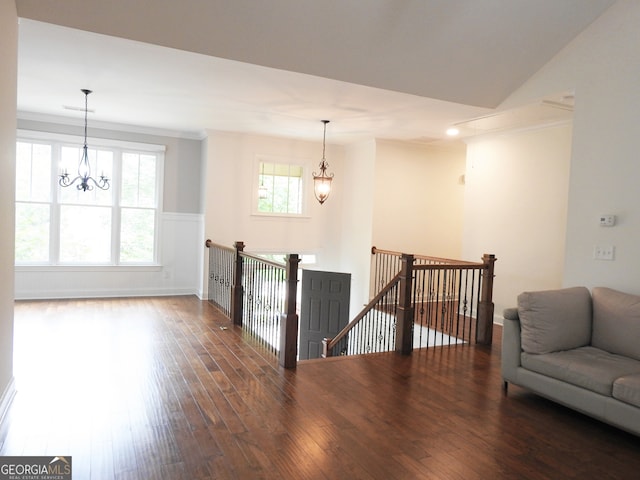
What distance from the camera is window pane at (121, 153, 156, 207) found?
713 cm

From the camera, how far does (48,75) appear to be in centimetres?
461

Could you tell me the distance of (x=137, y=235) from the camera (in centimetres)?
727

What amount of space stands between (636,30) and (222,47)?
3.73 m

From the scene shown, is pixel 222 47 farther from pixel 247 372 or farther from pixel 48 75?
pixel 247 372

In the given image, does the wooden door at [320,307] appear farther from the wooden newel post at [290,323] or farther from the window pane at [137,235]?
the wooden newel post at [290,323]

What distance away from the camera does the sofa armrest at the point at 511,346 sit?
3.52m

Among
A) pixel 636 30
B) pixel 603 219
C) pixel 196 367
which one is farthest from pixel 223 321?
pixel 636 30

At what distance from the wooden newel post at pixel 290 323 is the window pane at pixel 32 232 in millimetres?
4821

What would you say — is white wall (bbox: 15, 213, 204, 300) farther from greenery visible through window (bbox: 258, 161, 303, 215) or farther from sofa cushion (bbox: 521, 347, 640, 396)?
sofa cushion (bbox: 521, 347, 640, 396)

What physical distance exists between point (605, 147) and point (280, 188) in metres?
5.08

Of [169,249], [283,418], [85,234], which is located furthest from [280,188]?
[283,418]

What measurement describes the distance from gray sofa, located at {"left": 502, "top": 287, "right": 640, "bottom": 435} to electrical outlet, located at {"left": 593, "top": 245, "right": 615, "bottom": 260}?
0.46 metres

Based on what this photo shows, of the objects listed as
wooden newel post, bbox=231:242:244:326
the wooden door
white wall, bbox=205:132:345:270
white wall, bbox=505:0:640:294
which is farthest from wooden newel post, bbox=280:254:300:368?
white wall, bbox=205:132:345:270

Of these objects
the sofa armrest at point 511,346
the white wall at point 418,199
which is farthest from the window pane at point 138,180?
the sofa armrest at point 511,346
